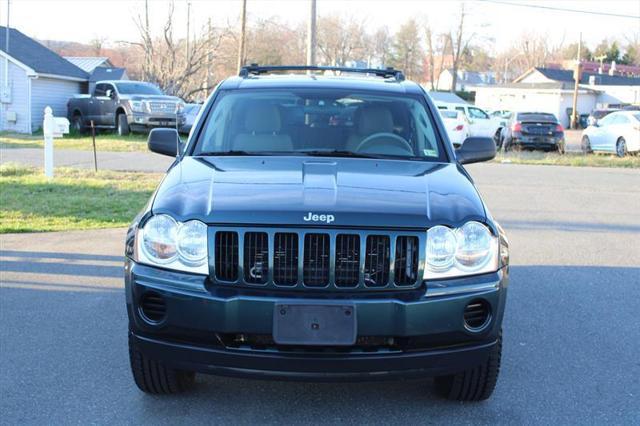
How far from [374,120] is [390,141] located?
0.22 meters

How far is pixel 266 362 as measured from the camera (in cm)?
337

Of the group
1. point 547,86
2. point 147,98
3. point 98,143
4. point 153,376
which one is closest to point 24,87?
point 147,98

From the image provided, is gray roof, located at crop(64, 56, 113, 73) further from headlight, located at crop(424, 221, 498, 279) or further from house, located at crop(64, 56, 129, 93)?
headlight, located at crop(424, 221, 498, 279)

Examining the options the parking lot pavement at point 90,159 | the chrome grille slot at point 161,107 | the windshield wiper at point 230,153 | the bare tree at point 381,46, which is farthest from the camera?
the bare tree at point 381,46

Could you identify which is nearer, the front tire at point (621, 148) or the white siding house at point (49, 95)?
the front tire at point (621, 148)

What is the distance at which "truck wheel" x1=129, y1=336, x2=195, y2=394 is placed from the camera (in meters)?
3.80

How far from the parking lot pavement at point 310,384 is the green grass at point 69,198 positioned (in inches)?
26.9

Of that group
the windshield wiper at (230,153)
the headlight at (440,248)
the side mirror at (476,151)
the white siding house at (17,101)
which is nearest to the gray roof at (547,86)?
the white siding house at (17,101)

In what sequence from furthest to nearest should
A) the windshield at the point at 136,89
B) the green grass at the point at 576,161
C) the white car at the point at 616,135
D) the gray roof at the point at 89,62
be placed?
the gray roof at the point at 89,62
the windshield at the point at 136,89
the white car at the point at 616,135
the green grass at the point at 576,161

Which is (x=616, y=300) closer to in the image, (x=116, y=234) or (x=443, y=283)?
(x=443, y=283)

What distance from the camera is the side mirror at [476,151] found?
17.4 feet

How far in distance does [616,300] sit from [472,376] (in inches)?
115

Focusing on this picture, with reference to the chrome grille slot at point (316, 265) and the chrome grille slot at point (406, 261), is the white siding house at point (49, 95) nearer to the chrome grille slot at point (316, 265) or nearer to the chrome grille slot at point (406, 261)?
the chrome grille slot at point (316, 265)

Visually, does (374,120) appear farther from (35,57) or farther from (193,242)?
(35,57)
